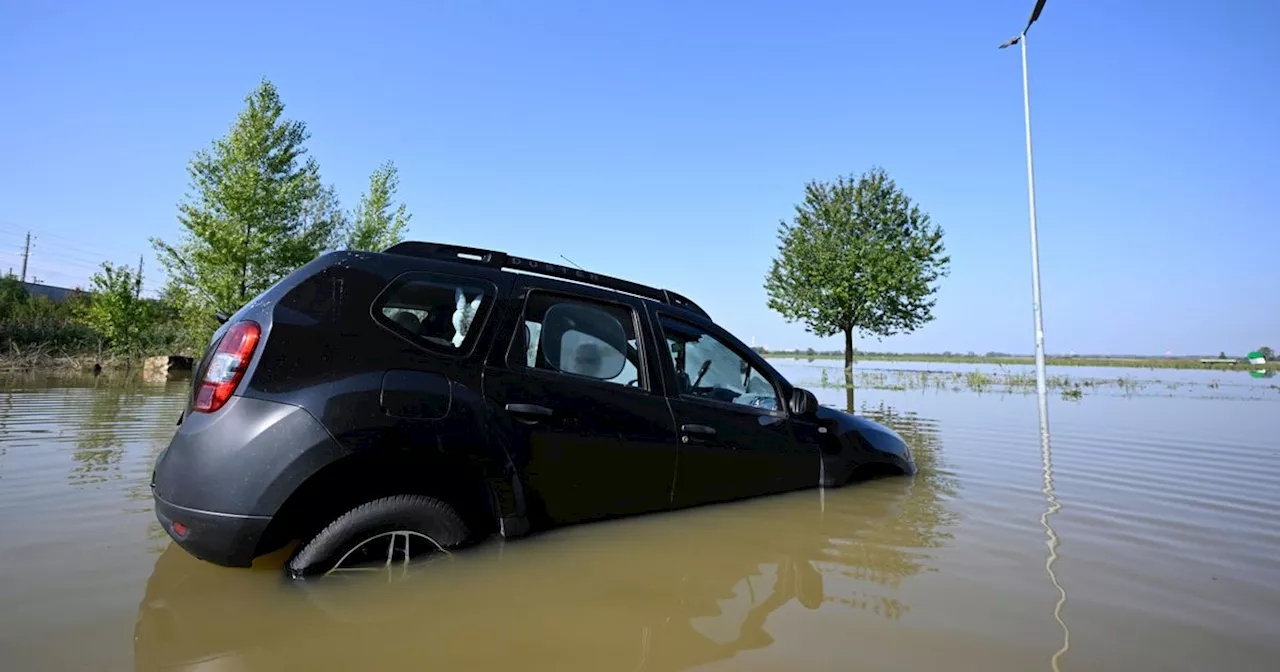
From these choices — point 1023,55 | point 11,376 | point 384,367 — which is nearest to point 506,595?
point 384,367

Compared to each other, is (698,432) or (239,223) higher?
(239,223)

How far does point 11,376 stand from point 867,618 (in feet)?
74.8

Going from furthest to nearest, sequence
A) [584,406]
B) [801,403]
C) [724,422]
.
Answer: [801,403] < [724,422] < [584,406]

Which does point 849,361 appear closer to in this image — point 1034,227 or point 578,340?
point 1034,227

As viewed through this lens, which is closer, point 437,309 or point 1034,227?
point 437,309

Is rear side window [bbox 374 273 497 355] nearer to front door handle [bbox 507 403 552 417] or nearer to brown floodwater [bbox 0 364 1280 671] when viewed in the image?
front door handle [bbox 507 403 552 417]

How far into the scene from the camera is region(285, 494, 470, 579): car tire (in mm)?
2410

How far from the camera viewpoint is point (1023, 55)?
659 inches

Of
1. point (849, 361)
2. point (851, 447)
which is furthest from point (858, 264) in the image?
point (851, 447)

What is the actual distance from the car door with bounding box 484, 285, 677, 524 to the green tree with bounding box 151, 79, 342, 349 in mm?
21723

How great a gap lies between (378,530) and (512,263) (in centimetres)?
152

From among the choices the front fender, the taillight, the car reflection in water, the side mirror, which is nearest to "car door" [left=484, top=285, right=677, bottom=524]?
the car reflection in water

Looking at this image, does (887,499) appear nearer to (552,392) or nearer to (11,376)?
(552,392)

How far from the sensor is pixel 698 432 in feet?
11.7
